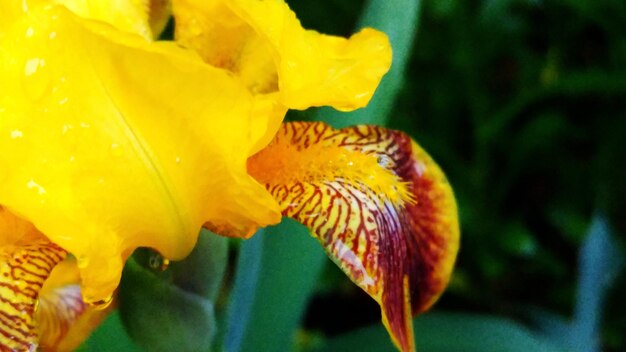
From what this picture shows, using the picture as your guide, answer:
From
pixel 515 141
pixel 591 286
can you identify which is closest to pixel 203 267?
pixel 591 286

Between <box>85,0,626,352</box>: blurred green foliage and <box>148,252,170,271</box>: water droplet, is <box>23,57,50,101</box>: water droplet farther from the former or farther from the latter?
<box>85,0,626,352</box>: blurred green foliage

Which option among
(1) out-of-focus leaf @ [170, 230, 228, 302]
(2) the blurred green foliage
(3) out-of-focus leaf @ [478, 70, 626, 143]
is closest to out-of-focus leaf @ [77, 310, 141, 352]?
(1) out-of-focus leaf @ [170, 230, 228, 302]

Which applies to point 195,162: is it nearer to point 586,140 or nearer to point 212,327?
point 212,327

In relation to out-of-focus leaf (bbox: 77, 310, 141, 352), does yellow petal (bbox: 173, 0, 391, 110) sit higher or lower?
higher

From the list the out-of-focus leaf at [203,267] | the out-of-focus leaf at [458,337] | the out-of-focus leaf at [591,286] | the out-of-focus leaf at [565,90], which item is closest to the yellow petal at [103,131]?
the out-of-focus leaf at [203,267]

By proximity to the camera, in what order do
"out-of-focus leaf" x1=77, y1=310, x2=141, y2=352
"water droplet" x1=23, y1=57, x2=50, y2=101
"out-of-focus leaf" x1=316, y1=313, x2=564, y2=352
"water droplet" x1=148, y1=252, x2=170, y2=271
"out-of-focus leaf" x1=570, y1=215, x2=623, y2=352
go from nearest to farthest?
"water droplet" x1=23, y1=57, x2=50, y2=101 < "water droplet" x1=148, y1=252, x2=170, y2=271 < "out-of-focus leaf" x1=77, y1=310, x2=141, y2=352 < "out-of-focus leaf" x1=316, y1=313, x2=564, y2=352 < "out-of-focus leaf" x1=570, y1=215, x2=623, y2=352

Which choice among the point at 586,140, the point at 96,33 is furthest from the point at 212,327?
the point at 586,140

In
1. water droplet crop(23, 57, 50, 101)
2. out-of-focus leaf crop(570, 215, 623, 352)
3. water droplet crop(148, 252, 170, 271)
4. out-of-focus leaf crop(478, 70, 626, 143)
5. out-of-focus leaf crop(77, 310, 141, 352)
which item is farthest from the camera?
out-of-focus leaf crop(478, 70, 626, 143)
